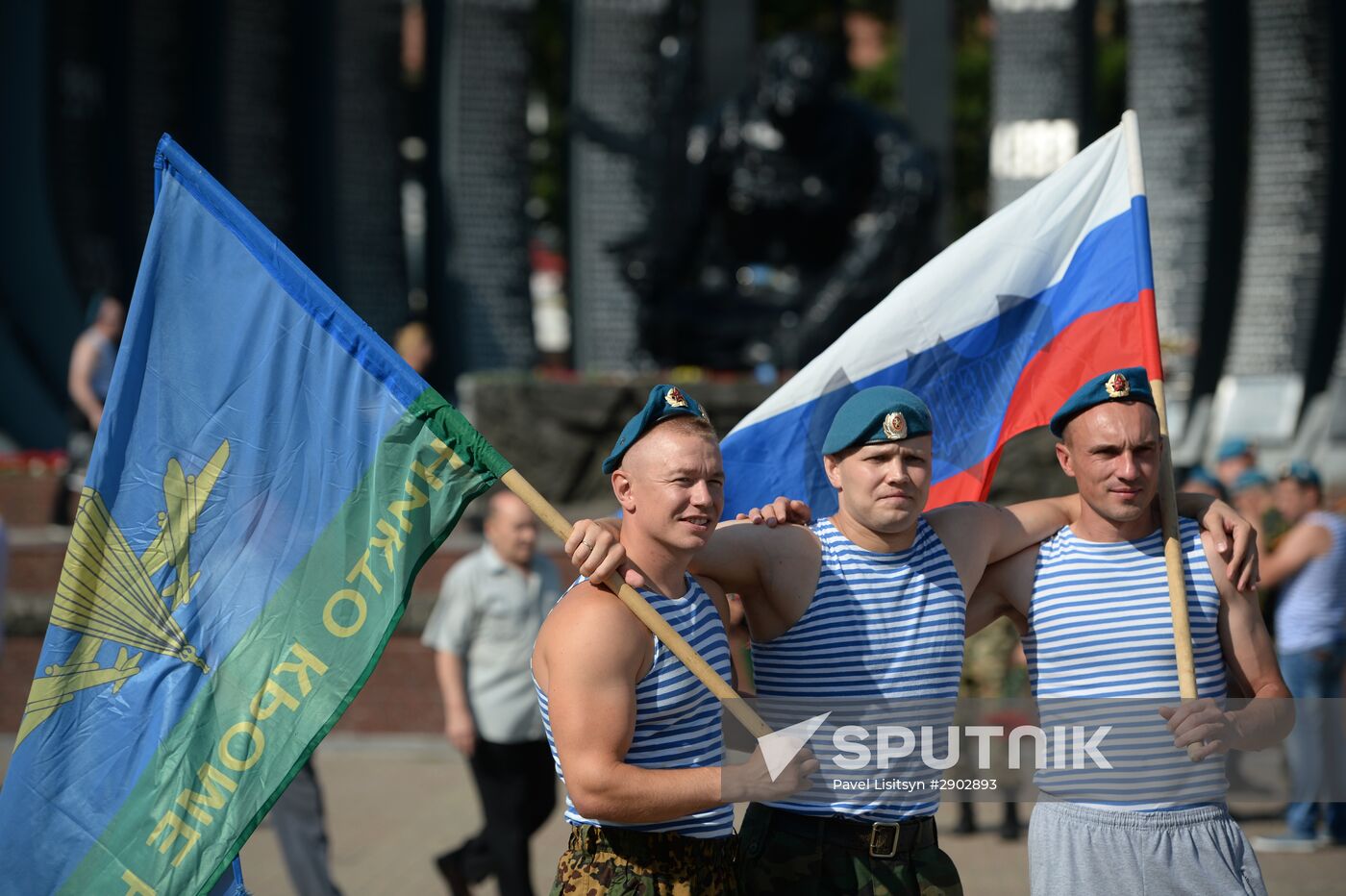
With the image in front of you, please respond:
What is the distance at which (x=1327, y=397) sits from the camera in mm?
13969

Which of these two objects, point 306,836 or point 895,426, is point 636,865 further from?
point 306,836

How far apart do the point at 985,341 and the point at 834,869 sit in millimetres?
1386

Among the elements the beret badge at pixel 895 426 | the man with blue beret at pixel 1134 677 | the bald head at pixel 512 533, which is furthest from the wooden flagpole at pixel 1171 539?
the bald head at pixel 512 533

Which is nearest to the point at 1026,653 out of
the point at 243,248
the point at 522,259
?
the point at 243,248

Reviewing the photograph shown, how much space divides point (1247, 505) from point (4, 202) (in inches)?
450

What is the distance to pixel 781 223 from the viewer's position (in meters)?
13.7

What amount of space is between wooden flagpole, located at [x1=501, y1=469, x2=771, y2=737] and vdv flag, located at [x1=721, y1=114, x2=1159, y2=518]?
3.09 feet

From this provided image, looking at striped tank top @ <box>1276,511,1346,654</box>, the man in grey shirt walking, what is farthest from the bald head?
striped tank top @ <box>1276,511,1346,654</box>

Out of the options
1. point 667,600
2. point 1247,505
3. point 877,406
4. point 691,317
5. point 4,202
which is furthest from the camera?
point 4,202

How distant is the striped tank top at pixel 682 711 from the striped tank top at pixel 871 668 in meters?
0.21

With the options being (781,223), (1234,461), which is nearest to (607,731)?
(1234,461)

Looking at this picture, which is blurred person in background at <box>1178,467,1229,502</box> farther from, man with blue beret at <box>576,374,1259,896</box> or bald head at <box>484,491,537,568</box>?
man with blue beret at <box>576,374,1259,896</box>

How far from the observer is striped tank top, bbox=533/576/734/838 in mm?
3197

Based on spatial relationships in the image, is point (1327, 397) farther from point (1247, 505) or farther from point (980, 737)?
point (980, 737)
